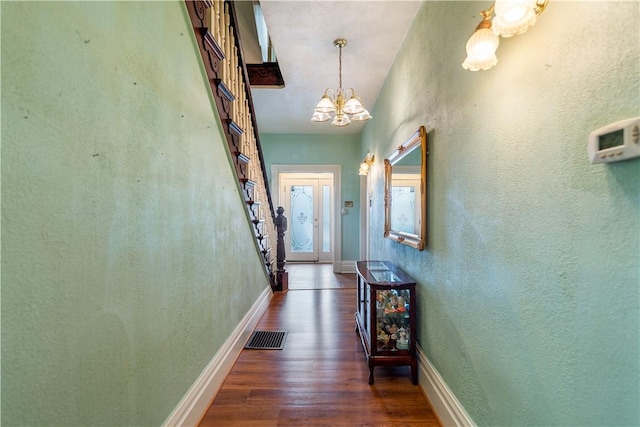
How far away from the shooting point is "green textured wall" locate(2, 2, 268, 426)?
622 millimetres

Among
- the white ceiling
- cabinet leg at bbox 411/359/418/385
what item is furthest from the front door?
cabinet leg at bbox 411/359/418/385

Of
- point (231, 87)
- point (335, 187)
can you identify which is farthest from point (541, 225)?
point (335, 187)

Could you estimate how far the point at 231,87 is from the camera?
2002mm

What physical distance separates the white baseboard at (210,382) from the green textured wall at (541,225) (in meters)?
1.35

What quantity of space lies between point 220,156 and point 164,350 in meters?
1.19

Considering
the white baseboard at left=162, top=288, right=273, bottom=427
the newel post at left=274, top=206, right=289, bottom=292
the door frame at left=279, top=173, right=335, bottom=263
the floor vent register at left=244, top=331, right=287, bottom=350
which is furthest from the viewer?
the door frame at left=279, top=173, right=335, bottom=263

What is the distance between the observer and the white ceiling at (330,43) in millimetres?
1967

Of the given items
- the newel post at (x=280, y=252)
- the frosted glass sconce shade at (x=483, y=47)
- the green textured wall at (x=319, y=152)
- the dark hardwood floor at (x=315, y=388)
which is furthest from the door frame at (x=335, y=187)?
the frosted glass sconce shade at (x=483, y=47)

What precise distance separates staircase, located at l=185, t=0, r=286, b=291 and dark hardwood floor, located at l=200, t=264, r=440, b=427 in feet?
3.54

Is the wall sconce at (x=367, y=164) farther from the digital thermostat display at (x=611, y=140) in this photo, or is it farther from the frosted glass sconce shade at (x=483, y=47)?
the digital thermostat display at (x=611, y=140)

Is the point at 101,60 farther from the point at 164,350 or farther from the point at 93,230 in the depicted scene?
the point at 164,350

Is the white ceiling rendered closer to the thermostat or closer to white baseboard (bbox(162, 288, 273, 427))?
the thermostat

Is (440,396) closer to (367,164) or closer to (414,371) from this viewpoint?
(414,371)

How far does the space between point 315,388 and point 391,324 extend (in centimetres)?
67
